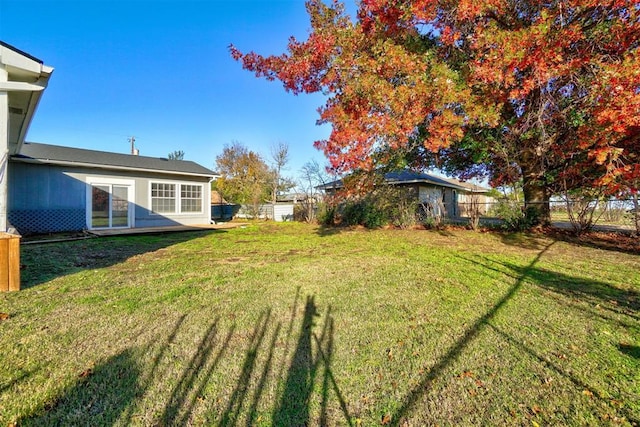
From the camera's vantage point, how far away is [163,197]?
12.9m

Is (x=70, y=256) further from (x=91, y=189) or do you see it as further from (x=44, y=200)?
(x=91, y=189)

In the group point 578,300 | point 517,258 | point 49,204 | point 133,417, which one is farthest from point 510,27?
point 49,204

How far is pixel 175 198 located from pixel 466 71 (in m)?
12.4

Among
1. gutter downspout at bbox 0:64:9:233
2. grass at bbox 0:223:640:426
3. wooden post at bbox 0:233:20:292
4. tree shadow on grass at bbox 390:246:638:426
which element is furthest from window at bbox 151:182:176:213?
tree shadow on grass at bbox 390:246:638:426

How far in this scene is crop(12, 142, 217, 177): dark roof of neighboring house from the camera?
9.83m

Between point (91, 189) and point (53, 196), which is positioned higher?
point (91, 189)

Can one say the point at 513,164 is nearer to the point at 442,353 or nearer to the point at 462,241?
the point at 462,241

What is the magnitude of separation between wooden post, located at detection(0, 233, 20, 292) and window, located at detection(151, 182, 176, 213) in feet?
30.9

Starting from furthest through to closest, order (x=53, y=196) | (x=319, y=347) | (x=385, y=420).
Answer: (x=53, y=196) → (x=319, y=347) → (x=385, y=420)

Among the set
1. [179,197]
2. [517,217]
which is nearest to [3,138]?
[179,197]

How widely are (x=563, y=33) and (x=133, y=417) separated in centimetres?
761

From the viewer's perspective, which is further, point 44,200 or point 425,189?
point 425,189

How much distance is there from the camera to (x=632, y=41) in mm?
5289

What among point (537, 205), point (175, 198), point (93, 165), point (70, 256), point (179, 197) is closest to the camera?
point (70, 256)
